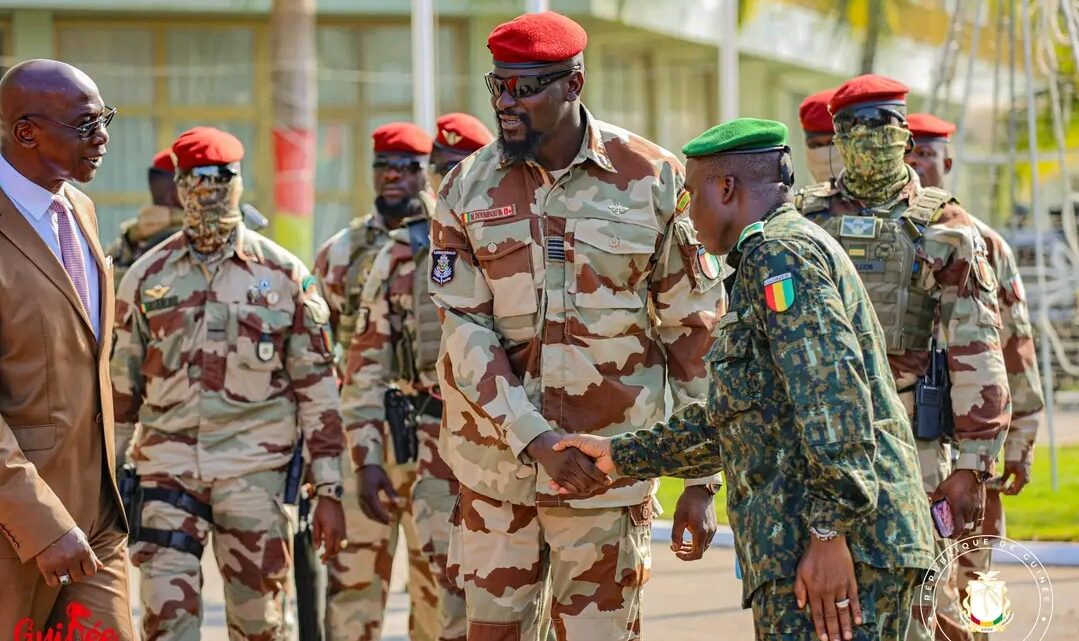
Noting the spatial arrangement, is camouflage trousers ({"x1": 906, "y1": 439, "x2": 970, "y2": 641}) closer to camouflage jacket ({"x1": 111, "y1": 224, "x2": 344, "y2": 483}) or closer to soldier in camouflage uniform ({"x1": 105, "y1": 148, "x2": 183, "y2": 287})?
camouflage jacket ({"x1": 111, "y1": 224, "x2": 344, "y2": 483})

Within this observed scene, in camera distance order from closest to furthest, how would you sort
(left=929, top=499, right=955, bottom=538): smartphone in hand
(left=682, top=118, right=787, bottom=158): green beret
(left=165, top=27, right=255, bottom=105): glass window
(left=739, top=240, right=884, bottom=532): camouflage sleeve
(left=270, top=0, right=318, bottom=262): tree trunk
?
(left=739, top=240, right=884, bottom=532): camouflage sleeve < (left=682, top=118, right=787, bottom=158): green beret < (left=929, top=499, right=955, bottom=538): smartphone in hand < (left=270, top=0, right=318, bottom=262): tree trunk < (left=165, top=27, right=255, bottom=105): glass window

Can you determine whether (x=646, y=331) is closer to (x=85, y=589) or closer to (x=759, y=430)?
(x=759, y=430)

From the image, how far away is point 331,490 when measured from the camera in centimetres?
629

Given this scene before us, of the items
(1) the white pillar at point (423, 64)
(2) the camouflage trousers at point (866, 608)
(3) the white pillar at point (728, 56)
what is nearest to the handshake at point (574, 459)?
(2) the camouflage trousers at point (866, 608)

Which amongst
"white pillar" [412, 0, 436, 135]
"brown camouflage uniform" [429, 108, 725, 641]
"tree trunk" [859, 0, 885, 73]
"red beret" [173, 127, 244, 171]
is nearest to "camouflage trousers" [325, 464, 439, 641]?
"red beret" [173, 127, 244, 171]

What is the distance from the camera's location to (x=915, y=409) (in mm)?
5844

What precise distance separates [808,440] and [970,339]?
2.21 m

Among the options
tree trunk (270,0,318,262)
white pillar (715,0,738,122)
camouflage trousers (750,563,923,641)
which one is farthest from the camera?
tree trunk (270,0,318,262)

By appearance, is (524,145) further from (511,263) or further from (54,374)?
(54,374)

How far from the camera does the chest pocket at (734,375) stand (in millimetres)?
3963

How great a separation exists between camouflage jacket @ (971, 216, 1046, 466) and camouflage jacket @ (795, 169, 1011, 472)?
0.87 metres

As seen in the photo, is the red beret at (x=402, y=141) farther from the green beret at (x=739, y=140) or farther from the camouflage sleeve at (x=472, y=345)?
the green beret at (x=739, y=140)

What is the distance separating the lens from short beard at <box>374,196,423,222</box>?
7.44m

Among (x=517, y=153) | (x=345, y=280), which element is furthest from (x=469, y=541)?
(x=345, y=280)
